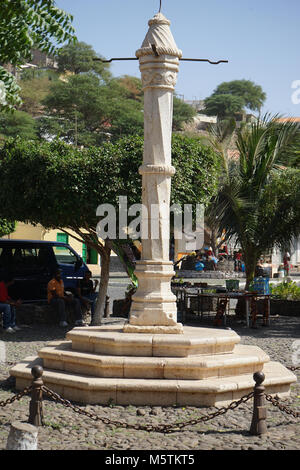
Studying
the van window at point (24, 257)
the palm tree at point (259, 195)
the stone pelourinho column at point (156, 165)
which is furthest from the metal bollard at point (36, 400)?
the palm tree at point (259, 195)

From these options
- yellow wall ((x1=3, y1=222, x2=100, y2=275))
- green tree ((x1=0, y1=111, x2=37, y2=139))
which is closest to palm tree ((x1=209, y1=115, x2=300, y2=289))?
yellow wall ((x1=3, y1=222, x2=100, y2=275))

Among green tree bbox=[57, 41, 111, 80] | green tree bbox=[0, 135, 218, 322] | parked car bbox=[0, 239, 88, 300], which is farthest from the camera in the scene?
green tree bbox=[57, 41, 111, 80]

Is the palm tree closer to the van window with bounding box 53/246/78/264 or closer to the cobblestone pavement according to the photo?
the van window with bounding box 53/246/78/264

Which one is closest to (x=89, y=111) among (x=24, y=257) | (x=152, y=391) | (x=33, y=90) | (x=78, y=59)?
(x=33, y=90)

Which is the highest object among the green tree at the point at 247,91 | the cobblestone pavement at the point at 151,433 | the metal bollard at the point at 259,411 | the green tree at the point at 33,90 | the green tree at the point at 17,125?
the green tree at the point at 247,91

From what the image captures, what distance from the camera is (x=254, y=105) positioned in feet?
236

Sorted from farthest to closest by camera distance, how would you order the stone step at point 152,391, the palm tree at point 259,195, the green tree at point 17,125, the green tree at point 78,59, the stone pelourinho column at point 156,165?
the green tree at point 78,59 → the green tree at point 17,125 → the palm tree at point 259,195 → the stone pelourinho column at point 156,165 → the stone step at point 152,391

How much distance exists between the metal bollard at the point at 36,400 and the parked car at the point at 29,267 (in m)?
8.77

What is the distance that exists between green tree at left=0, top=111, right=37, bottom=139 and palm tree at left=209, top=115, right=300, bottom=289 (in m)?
26.3

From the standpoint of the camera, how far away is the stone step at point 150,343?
7.73 metres

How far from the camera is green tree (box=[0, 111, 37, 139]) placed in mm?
40938

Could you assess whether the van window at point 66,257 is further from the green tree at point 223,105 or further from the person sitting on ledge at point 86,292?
the green tree at point 223,105

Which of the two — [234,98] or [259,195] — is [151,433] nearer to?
[259,195]
